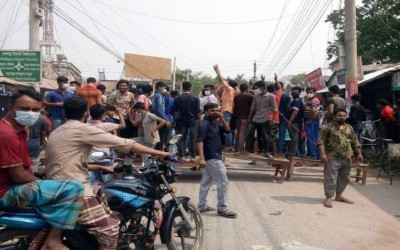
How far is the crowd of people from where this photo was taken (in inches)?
124

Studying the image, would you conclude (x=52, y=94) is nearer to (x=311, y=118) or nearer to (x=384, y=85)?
(x=311, y=118)

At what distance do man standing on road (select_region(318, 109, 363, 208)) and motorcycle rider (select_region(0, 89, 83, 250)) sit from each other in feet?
16.6

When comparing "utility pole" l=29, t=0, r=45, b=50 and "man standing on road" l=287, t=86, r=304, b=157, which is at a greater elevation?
"utility pole" l=29, t=0, r=45, b=50

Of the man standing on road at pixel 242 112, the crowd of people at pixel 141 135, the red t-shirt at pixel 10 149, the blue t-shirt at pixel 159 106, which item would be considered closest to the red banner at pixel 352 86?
the crowd of people at pixel 141 135

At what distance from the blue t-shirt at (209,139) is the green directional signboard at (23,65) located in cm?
645

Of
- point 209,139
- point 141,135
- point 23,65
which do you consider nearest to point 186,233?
point 209,139

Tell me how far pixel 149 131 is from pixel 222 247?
10.8 feet

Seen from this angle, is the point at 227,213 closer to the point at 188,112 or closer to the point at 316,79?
the point at 188,112

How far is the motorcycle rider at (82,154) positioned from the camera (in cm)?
334

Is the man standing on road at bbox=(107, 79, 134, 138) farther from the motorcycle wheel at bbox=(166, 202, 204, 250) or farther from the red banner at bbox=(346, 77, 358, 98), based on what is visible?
the red banner at bbox=(346, 77, 358, 98)

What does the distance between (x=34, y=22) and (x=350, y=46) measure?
341 inches

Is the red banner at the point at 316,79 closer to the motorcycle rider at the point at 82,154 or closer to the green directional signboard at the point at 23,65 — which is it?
the green directional signboard at the point at 23,65

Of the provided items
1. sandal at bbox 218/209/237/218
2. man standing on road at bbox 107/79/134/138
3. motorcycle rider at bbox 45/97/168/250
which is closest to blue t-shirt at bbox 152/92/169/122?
man standing on road at bbox 107/79/134/138

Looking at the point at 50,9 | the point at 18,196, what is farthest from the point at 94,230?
the point at 50,9
